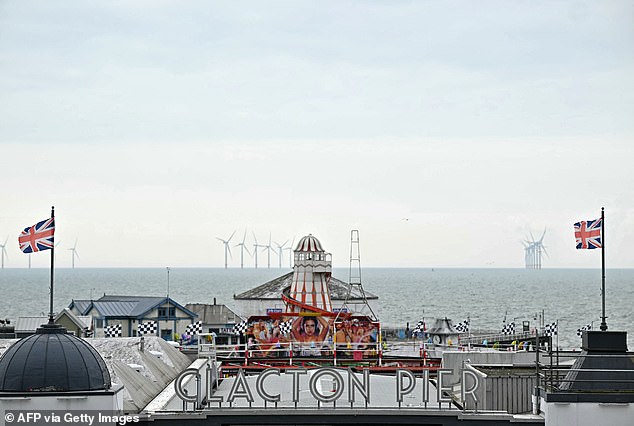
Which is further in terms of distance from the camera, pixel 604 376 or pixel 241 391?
pixel 241 391

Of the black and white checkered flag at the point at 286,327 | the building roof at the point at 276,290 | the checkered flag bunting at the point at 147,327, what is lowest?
the checkered flag bunting at the point at 147,327

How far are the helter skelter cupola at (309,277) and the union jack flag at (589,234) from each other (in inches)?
799

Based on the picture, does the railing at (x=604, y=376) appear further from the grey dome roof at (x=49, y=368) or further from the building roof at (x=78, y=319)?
the building roof at (x=78, y=319)

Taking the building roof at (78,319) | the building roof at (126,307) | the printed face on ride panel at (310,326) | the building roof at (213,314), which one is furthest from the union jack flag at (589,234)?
the building roof at (213,314)

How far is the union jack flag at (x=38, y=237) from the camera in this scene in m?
33.9

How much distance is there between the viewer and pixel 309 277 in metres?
56.7

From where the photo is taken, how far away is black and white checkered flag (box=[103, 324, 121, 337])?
79.8 metres

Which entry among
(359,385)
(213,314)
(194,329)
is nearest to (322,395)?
(359,385)

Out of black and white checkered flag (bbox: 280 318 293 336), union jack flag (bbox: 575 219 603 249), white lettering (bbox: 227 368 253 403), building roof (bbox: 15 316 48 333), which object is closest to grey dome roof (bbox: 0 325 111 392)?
white lettering (bbox: 227 368 253 403)

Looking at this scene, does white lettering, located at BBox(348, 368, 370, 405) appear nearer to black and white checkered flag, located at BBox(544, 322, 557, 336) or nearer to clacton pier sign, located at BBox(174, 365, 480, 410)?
clacton pier sign, located at BBox(174, 365, 480, 410)

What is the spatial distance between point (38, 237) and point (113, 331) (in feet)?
160

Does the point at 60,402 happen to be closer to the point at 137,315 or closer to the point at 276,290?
the point at 137,315

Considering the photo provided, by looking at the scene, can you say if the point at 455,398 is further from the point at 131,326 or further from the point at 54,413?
the point at 131,326

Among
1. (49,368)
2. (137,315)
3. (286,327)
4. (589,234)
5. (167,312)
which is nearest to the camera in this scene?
(49,368)
